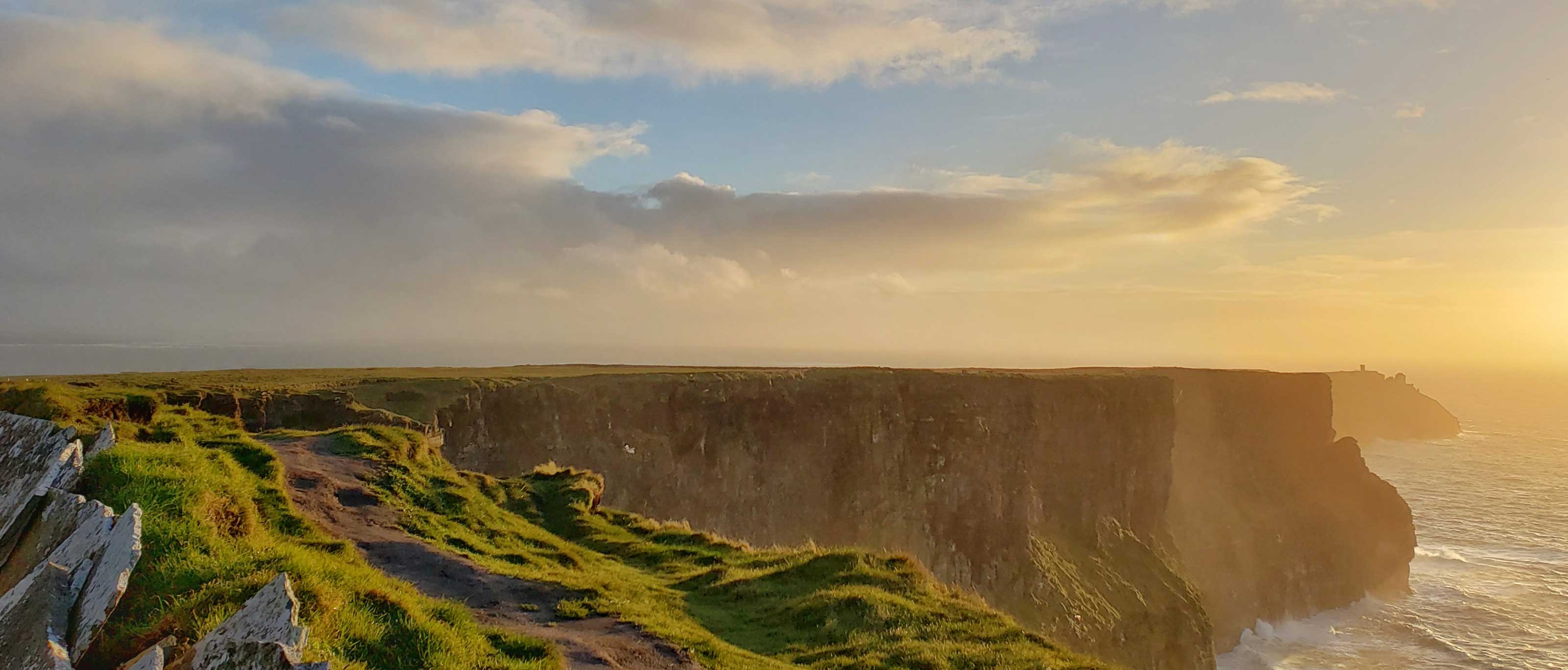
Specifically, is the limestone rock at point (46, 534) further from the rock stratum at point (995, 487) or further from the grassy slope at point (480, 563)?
the rock stratum at point (995, 487)

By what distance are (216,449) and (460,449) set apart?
84.2 feet

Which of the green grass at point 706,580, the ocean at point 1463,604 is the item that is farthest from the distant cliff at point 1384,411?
the green grass at point 706,580

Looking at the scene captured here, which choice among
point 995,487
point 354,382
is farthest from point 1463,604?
point 354,382

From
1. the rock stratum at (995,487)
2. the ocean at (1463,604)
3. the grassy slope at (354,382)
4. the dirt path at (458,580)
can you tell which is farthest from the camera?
the ocean at (1463,604)

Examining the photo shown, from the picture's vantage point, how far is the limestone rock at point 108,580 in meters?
5.71

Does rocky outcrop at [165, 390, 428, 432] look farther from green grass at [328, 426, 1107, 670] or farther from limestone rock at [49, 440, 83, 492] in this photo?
limestone rock at [49, 440, 83, 492]

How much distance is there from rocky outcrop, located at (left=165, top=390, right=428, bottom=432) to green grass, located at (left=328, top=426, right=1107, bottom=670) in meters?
7.17

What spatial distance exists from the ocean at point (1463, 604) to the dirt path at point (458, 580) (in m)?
55.5

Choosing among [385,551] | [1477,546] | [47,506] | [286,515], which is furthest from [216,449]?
[1477,546]

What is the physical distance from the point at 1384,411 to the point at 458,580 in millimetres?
209917

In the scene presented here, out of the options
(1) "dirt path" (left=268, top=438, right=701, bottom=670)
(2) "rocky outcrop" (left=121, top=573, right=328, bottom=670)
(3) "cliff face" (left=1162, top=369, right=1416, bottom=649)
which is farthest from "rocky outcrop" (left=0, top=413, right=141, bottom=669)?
(3) "cliff face" (left=1162, top=369, right=1416, bottom=649)

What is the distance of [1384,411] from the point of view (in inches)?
6801

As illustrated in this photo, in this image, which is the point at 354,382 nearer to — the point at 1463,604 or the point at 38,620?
the point at 38,620

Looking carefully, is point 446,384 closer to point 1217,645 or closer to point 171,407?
point 171,407
